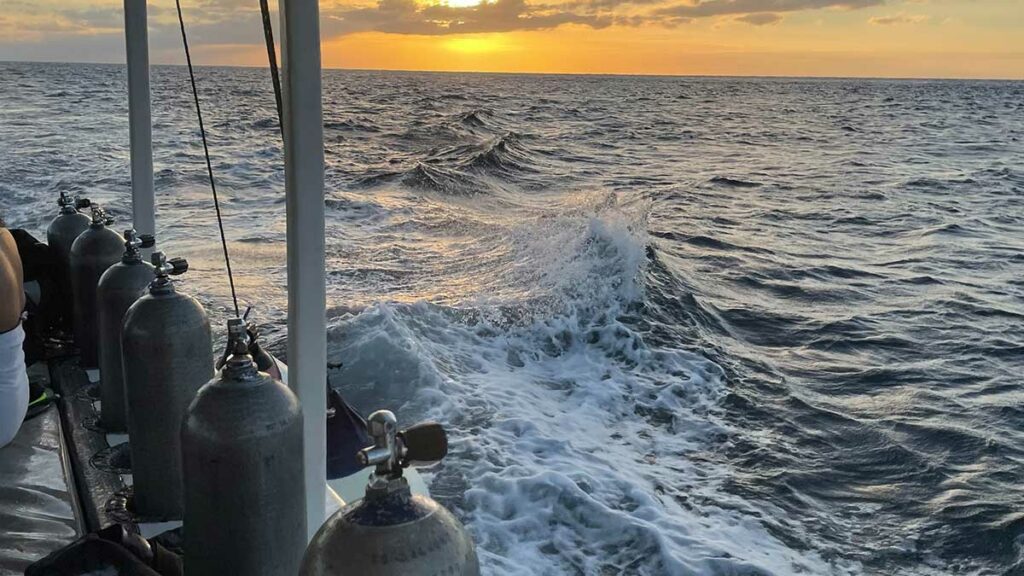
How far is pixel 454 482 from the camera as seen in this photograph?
5.23m

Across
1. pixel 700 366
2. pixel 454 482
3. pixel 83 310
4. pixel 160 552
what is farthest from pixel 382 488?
pixel 700 366

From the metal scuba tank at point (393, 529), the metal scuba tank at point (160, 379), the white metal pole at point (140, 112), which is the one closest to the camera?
the metal scuba tank at point (393, 529)

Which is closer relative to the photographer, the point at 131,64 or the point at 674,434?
the point at 131,64

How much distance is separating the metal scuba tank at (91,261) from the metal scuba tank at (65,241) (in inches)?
15.4

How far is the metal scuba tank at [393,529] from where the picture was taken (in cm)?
118

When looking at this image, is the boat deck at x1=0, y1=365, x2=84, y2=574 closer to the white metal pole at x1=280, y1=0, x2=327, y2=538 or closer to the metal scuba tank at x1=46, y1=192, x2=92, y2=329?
the white metal pole at x1=280, y1=0, x2=327, y2=538

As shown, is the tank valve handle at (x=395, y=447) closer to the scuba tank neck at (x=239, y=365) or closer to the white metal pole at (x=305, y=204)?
the scuba tank neck at (x=239, y=365)

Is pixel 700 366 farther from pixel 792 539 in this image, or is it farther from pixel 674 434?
pixel 792 539

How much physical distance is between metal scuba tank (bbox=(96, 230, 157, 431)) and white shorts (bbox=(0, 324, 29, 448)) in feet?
0.73

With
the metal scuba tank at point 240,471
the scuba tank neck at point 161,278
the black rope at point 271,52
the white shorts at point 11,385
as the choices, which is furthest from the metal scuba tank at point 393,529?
the white shorts at point 11,385

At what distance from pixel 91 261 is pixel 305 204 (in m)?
1.62

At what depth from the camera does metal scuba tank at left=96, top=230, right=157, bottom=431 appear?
2473 mm

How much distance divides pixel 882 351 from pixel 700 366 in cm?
204

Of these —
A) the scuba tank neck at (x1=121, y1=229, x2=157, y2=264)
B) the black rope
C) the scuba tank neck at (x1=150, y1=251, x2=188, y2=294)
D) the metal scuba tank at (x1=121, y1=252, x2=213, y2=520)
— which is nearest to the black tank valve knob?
the black rope
